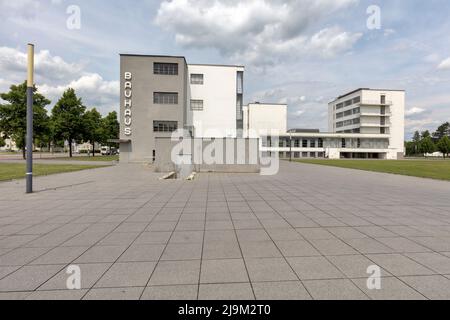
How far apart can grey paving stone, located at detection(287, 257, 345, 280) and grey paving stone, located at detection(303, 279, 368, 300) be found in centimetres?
14

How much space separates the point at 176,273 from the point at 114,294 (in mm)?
875

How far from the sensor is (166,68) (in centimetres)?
3634

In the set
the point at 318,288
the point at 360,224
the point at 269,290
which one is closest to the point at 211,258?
the point at 269,290

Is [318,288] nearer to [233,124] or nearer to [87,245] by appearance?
[87,245]

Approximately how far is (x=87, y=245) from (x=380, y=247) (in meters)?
5.61

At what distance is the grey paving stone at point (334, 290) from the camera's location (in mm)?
3130

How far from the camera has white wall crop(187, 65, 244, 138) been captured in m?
40.8

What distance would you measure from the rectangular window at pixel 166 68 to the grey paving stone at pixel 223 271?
117 feet

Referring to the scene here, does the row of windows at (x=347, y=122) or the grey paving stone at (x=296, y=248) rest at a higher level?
the row of windows at (x=347, y=122)

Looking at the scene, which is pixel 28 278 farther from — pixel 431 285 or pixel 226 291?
pixel 431 285

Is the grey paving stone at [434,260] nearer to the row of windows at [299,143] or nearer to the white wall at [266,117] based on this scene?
the row of windows at [299,143]

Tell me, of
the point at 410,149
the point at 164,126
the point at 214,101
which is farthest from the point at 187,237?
the point at 410,149

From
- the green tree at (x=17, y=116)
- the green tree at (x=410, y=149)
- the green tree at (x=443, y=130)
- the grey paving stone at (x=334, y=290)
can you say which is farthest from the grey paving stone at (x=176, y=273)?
the green tree at (x=443, y=130)
